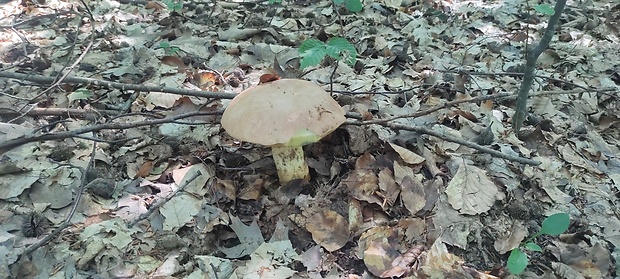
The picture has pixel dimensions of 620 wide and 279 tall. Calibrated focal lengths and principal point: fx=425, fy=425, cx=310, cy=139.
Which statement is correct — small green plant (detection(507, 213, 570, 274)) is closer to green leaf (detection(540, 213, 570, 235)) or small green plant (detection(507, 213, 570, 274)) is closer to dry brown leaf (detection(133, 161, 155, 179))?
green leaf (detection(540, 213, 570, 235))

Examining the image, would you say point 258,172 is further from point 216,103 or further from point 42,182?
point 42,182

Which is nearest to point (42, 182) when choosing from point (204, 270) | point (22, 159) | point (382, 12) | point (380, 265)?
point (22, 159)

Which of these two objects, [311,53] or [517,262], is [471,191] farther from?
[311,53]

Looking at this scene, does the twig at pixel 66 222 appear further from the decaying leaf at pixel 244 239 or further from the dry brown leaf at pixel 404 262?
the dry brown leaf at pixel 404 262

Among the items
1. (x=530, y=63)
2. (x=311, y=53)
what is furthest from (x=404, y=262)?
(x=530, y=63)

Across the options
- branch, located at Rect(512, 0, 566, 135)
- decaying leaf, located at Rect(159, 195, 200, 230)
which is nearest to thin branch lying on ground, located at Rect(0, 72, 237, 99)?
decaying leaf, located at Rect(159, 195, 200, 230)

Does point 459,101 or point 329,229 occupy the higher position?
point 459,101

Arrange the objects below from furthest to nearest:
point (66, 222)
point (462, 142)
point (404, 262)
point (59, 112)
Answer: point (59, 112)
point (462, 142)
point (66, 222)
point (404, 262)
